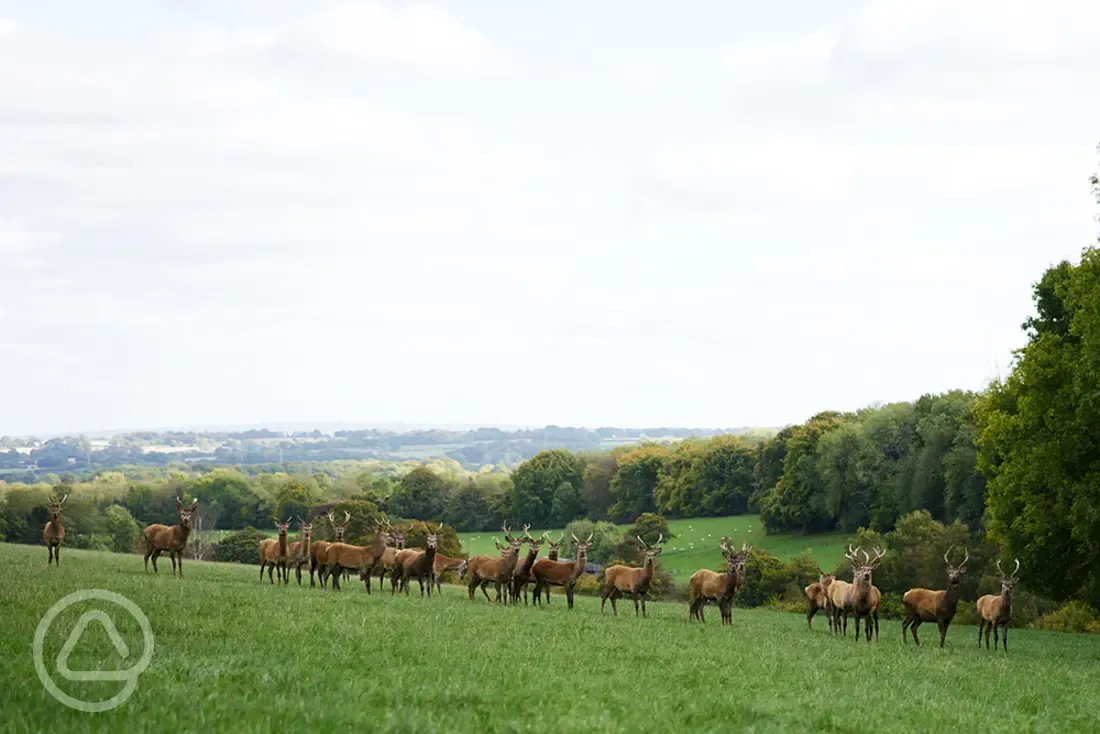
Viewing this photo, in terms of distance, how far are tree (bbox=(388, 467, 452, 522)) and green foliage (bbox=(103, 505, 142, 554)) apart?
23.9 m

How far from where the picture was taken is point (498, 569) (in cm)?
3384

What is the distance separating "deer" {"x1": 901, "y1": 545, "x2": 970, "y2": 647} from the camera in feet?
93.4

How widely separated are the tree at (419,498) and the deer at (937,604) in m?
82.5

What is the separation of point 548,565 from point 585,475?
84.4m

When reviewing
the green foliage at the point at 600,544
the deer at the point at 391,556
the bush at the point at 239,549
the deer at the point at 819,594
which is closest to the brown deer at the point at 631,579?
the deer at the point at 819,594

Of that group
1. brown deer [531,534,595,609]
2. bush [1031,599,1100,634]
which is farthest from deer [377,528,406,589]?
bush [1031,599,1100,634]

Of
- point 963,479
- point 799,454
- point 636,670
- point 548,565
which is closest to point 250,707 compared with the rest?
point 636,670

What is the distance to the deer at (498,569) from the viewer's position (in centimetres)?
3356

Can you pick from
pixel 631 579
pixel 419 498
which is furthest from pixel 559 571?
pixel 419 498

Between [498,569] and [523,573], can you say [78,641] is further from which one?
[523,573]

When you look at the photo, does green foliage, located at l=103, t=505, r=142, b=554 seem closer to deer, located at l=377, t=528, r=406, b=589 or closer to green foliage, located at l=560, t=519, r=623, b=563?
green foliage, located at l=560, t=519, r=623, b=563

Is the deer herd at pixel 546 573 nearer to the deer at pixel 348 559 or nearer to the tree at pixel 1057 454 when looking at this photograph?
the deer at pixel 348 559

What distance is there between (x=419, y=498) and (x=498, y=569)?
79304 mm

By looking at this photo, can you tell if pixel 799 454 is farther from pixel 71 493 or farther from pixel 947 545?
pixel 71 493
